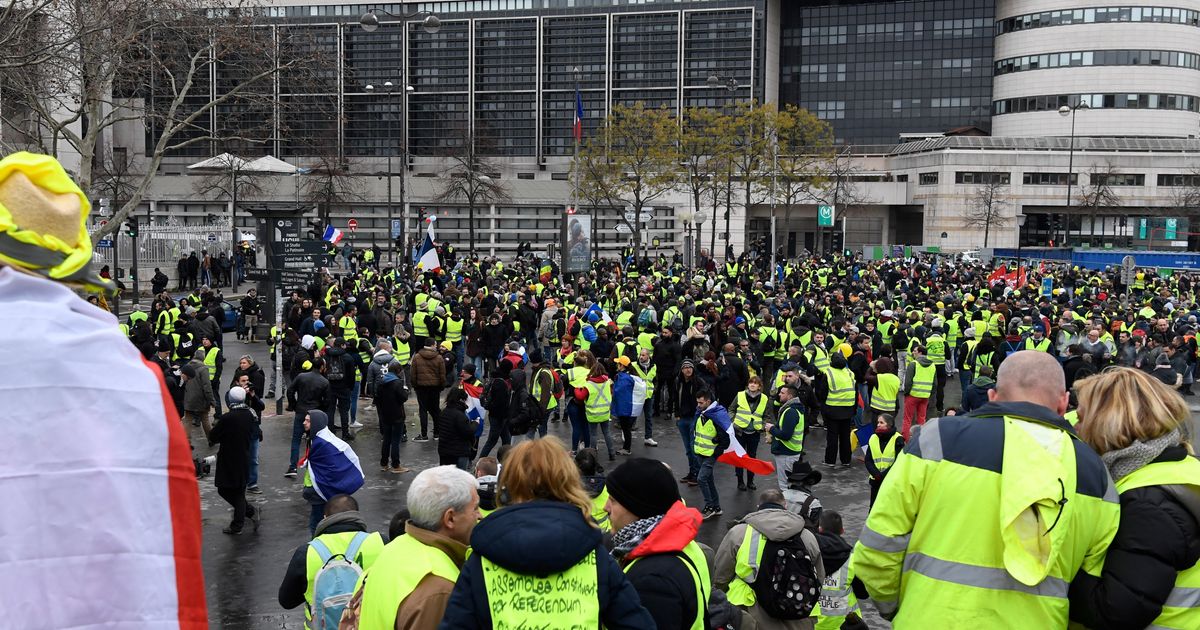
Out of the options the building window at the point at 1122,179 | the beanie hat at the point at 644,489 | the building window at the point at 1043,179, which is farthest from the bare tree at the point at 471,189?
the beanie hat at the point at 644,489

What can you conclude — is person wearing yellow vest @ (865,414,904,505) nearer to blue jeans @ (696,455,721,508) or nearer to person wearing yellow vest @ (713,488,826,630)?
blue jeans @ (696,455,721,508)

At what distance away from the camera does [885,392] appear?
46.3ft

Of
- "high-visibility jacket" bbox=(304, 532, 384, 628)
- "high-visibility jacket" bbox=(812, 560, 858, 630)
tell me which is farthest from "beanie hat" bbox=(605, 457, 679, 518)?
"high-visibility jacket" bbox=(812, 560, 858, 630)

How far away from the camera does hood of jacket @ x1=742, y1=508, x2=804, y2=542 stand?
5.82 m

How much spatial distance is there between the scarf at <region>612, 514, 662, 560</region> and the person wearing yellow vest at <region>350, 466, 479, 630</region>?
56 cm

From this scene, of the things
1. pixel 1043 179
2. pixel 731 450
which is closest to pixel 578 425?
pixel 731 450

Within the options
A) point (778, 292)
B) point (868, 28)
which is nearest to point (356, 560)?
point (778, 292)

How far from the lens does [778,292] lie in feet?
92.3

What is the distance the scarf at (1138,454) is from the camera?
10.5 ft

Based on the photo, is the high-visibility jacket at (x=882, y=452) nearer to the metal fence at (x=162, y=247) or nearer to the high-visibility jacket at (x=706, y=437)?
the high-visibility jacket at (x=706, y=437)

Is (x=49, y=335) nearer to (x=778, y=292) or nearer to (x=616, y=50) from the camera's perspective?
(x=778, y=292)

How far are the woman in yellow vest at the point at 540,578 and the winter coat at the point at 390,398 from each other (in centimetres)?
1037

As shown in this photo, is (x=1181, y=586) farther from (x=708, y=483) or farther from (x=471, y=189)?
(x=471, y=189)

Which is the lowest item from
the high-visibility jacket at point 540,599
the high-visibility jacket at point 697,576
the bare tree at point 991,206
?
the high-visibility jacket at point 697,576
